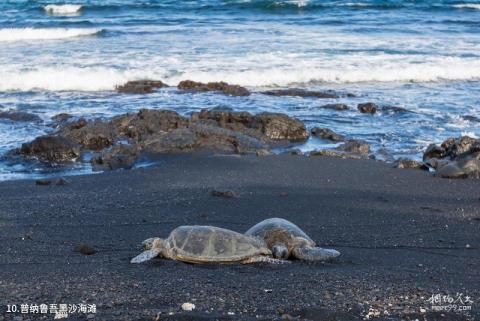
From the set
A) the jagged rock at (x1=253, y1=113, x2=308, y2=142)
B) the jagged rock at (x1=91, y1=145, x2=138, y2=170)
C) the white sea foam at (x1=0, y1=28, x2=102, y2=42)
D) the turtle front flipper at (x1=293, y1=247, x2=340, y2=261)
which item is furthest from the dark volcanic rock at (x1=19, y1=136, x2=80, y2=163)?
the white sea foam at (x1=0, y1=28, x2=102, y2=42)

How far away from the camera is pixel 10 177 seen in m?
8.36

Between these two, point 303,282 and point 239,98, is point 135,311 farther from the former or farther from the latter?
point 239,98

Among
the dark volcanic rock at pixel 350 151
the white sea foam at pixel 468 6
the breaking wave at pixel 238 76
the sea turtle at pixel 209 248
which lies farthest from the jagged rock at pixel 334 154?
the white sea foam at pixel 468 6

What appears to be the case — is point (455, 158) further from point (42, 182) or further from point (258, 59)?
point (258, 59)

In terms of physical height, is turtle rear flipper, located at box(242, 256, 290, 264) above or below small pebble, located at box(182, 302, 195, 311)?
below

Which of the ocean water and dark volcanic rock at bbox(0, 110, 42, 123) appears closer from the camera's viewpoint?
dark volcanic rock at bbox(0, 110, 42, 123)

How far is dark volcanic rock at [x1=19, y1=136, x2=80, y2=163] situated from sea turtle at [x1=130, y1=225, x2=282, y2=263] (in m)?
4.16

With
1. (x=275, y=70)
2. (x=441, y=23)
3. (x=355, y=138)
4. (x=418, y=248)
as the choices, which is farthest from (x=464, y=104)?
(x=441, y=23)

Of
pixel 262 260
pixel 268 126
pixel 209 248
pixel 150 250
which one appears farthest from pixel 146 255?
pixel 268 126

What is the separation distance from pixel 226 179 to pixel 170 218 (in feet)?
4.79

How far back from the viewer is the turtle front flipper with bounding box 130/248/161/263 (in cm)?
512

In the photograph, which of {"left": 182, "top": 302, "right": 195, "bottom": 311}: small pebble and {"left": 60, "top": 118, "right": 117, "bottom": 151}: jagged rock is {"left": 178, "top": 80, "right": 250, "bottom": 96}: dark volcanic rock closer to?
{"left": 60, "top": 118, "right": 117, "bottom": 151}: jagged rock

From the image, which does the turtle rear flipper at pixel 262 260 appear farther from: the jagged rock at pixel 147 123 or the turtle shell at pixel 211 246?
the jagged rock at pixel 147 123

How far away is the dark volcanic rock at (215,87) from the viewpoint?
523 inches
